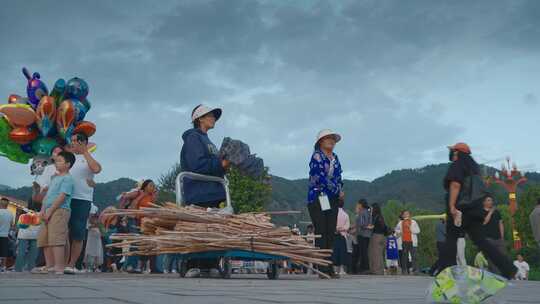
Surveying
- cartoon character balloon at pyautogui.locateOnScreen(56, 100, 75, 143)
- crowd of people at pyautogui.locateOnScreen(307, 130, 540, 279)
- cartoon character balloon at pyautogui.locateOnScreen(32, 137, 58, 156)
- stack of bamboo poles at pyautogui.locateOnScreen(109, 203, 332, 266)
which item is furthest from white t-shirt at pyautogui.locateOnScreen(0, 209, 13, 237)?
crowd of people at pyautogui.locateOnScreen(307, 130, 540, 279)

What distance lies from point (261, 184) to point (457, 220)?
32645 millimetres

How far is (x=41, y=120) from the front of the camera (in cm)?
1302

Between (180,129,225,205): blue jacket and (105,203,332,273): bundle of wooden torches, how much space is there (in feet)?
1.13

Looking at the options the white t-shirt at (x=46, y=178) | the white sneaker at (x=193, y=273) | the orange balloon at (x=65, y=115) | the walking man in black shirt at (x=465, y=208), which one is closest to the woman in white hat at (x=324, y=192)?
the white sneaker at (x=193, y=273)

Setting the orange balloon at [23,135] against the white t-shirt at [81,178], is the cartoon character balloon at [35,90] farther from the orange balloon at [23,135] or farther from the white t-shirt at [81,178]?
the white t-shirt at [81,178]

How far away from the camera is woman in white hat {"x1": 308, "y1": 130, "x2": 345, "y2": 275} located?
269 inches

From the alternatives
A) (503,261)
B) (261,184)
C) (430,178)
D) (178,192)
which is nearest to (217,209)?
(178,192)

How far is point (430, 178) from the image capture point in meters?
143

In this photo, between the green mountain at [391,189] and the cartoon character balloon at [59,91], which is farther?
the green mountain at [391,189]

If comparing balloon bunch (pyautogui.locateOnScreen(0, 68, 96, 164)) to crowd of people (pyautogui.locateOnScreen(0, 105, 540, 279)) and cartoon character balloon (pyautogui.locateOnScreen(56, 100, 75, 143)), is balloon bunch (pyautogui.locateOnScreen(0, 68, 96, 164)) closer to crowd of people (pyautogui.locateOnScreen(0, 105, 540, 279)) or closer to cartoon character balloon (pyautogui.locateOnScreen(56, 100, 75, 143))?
cartoon character balloon (pyautogui.locateOnScreen(56, 100, 75, 143))

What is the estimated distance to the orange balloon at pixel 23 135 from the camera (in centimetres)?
1309

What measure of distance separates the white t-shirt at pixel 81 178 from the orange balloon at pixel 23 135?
6.12 m

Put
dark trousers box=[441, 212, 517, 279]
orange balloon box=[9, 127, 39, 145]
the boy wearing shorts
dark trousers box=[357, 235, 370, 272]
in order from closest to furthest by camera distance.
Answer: dark trousers box=[441, 212, 517, 279], the boy wearing shorts, dark trousers box=[357, 235, 370, 272], orange balloon box=[9, 127, 39, 145]

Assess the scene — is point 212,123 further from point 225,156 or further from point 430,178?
point 430,178
